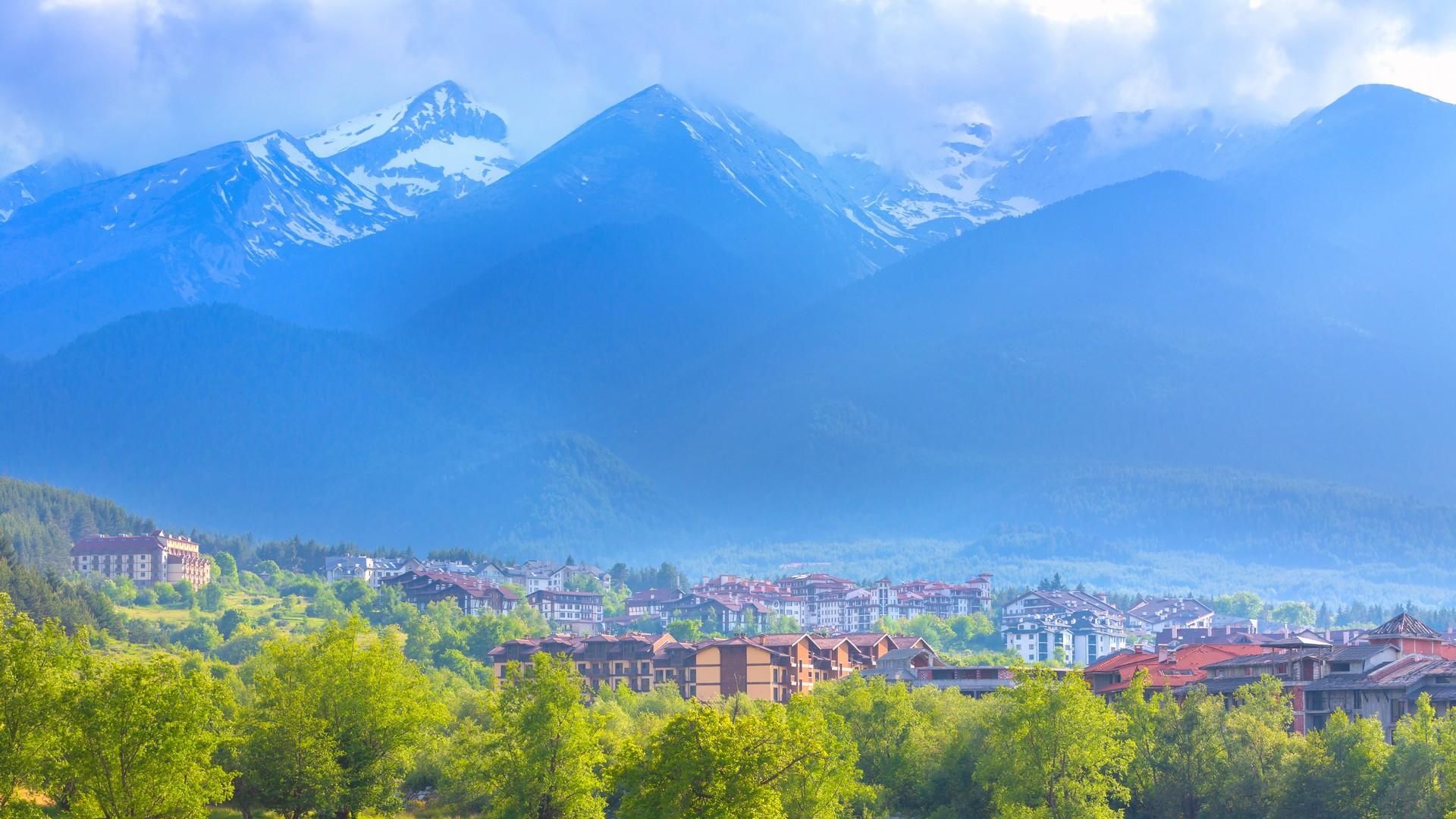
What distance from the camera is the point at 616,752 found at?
94.9 metres

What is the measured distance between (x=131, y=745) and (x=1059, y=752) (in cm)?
4623

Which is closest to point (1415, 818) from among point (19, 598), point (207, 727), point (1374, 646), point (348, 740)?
point (1374, 646)

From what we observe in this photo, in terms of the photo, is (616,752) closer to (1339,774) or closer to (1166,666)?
(1339,774)

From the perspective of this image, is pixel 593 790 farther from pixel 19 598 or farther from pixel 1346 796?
pixel 19 598

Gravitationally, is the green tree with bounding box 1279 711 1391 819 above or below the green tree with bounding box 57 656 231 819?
below

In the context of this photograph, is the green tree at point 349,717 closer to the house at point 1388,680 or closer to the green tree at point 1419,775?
the green tree at point 1419,775

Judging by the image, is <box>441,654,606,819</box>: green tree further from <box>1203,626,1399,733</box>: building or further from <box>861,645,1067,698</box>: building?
<box>861,645,1067,698</box>: building

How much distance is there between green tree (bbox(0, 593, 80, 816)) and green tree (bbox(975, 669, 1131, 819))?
46031 mm

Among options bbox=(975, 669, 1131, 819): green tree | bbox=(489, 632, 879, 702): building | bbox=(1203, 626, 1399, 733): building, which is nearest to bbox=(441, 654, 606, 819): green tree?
bbox=(975, 669, 1131, 819): green tree

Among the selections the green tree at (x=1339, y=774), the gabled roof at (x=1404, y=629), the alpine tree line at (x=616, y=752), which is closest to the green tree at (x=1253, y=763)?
the alpine tree line at (x=616, y=752)

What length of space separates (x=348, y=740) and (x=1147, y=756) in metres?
42.8

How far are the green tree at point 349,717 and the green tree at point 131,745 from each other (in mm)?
18524

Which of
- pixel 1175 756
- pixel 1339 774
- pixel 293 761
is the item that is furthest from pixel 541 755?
pixel 1339 774

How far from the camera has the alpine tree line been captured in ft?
234
